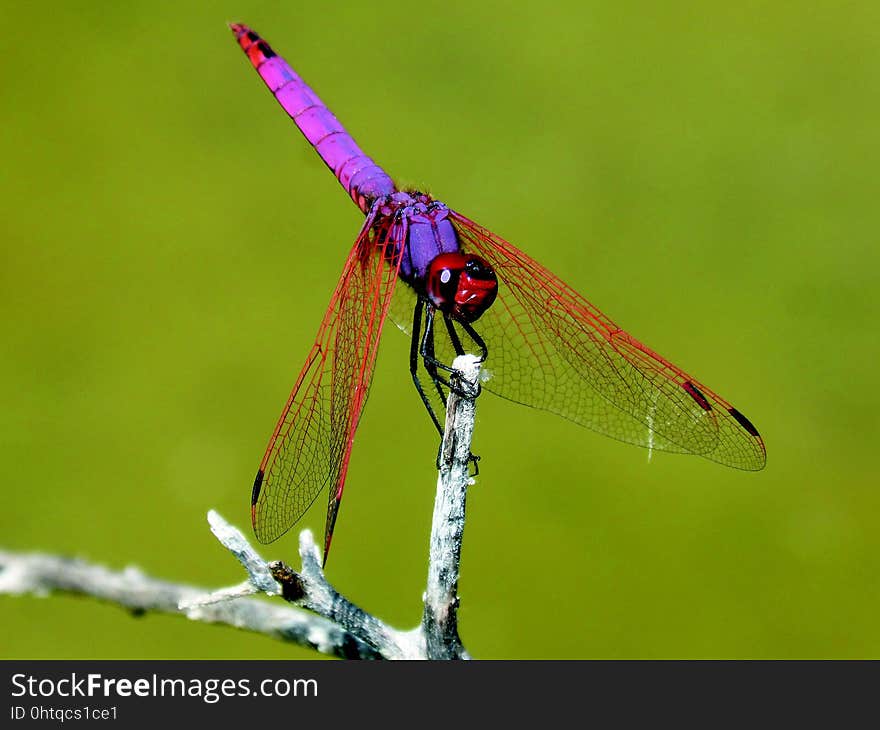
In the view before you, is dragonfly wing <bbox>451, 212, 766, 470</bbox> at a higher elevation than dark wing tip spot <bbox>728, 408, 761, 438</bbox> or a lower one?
higher

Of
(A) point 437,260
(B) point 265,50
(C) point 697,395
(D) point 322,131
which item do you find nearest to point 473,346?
(A) point 437,260

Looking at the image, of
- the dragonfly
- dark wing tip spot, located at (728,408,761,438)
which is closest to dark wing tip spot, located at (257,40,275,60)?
the dragonfly

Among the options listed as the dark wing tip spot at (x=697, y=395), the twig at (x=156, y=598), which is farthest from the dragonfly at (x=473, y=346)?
the twig at (x=156, y=598)

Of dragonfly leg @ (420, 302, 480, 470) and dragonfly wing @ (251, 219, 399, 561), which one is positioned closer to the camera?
dragonfly wing @ (251, 219, 399, 561)

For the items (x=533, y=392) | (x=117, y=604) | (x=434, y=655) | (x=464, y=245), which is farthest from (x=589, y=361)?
(x=117, y=604)

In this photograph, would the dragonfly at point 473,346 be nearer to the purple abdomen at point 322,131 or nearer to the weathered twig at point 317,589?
the purple abdomen at point 322,131

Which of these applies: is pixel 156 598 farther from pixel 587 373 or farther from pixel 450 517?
pixel 587 373

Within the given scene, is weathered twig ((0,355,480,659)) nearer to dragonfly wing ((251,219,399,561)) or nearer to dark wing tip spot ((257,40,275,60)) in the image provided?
dragonfly wing ((251,219,399,561))
